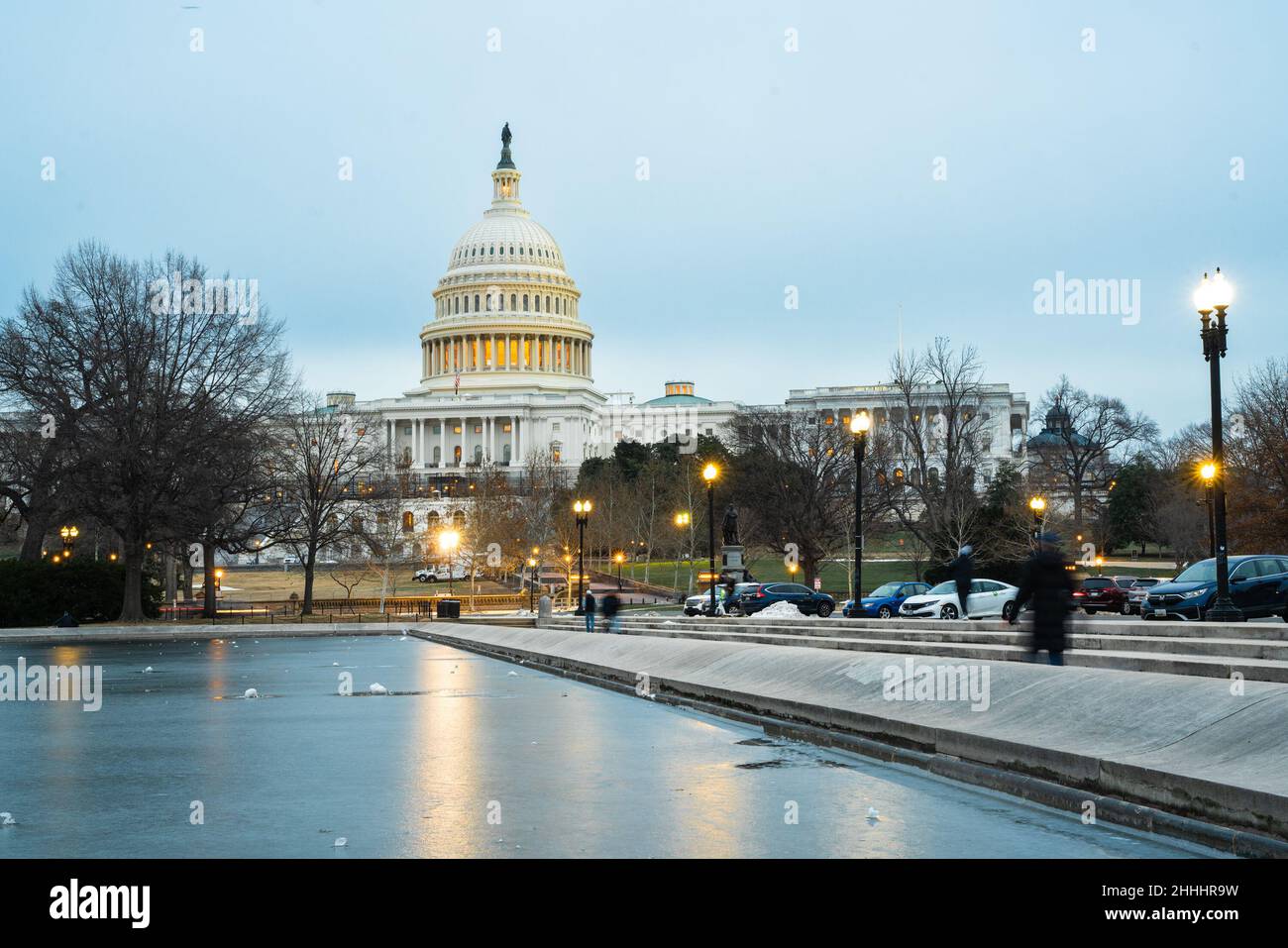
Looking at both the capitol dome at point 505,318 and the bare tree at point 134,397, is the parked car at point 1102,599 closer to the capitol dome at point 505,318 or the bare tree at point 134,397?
the bare tree at point 134,397

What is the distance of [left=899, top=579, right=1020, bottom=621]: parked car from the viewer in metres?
40.6

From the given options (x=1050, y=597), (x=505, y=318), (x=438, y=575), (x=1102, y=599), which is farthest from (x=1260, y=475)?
(x=505, y=318)

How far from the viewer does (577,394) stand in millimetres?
178875

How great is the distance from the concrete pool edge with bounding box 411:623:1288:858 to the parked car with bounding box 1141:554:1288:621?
14474 mm

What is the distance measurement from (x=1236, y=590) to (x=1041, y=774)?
1975cm

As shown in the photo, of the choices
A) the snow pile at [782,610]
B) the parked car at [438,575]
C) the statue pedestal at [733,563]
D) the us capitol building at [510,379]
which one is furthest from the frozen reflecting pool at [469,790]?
the us capitol building at [510,379]

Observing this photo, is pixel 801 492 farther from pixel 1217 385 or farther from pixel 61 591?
pixel 1217 385

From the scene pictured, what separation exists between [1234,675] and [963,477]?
60.8 meters

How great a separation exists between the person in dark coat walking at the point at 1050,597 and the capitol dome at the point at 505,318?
166252mm

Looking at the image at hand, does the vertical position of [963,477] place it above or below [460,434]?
below

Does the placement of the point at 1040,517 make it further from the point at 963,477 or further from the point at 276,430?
the point at 276,430

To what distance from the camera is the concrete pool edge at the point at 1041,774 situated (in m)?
9.38
